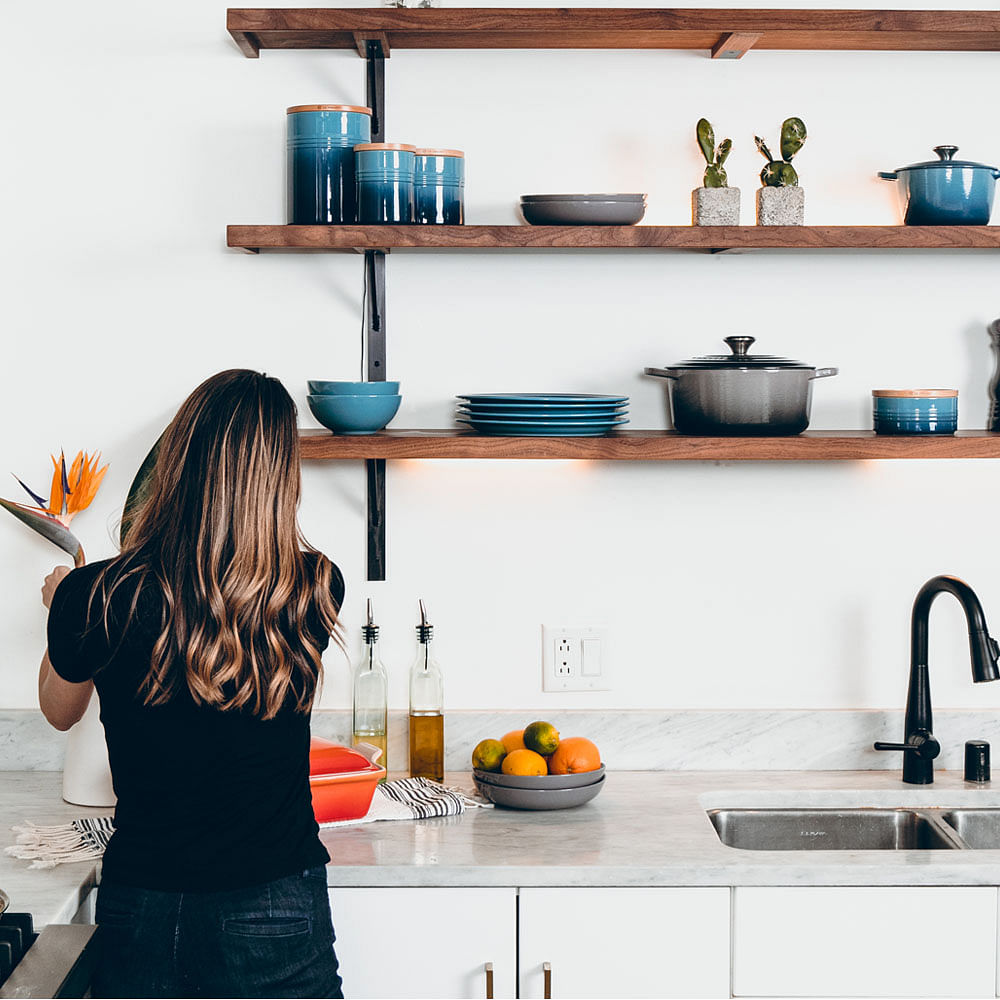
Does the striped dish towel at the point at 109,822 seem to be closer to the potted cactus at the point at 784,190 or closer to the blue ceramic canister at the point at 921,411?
the blue ceramic canister at the point at 921,411

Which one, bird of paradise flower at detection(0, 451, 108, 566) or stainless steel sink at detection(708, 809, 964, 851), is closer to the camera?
stainless steel sink at detection(708, 809, 964, 851)

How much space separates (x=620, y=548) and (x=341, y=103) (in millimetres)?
988

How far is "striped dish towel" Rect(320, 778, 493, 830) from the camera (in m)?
2.06

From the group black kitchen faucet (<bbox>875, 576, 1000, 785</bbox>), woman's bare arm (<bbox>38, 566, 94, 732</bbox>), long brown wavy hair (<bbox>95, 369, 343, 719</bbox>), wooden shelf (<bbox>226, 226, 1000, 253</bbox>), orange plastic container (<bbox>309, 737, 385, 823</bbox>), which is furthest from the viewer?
black kitchen faucet (<bbox>875, 576, 1000, 785</bbox>)

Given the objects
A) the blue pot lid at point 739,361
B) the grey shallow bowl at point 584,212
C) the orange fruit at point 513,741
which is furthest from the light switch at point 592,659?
the grey shallow bowl at point 584,212

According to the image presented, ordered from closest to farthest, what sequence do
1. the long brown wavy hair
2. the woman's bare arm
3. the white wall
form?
the long brown wavy hair → the woman's bare arm → the white wall

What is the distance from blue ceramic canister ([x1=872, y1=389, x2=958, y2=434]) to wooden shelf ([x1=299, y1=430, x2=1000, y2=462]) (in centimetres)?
3

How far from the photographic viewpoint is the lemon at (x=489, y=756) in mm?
2121

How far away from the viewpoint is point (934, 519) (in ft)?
7.84

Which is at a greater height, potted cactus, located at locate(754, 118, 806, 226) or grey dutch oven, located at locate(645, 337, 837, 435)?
potted cactus, located at locate(754, 118, 806, 226)

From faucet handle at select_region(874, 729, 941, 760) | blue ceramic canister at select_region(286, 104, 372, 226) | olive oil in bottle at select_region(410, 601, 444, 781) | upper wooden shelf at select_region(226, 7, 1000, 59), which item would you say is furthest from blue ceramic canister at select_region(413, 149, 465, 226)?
faucet handle at select_region(874, 729, 941, 760)

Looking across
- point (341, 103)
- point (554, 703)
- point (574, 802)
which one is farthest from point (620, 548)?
point (341, 103)

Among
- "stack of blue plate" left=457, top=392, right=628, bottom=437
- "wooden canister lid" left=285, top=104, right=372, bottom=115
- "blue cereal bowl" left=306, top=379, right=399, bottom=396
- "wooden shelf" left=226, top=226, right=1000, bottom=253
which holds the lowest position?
"stack of blue plate" left=457, top=392, right=628, bottom=437

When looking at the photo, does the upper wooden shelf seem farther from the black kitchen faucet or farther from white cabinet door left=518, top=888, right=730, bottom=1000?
white cabinet door left=518, top=888, right=730, bottom=1000
